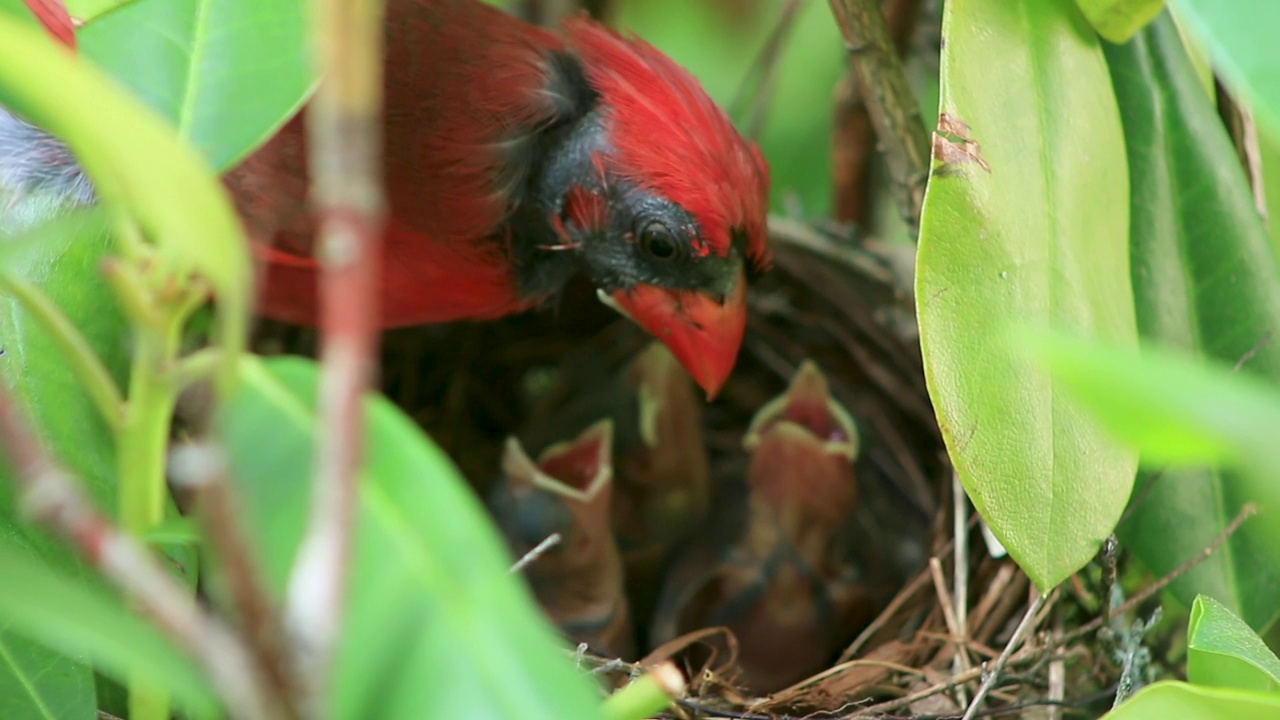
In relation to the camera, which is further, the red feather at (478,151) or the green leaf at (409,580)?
the red feather at (478,151)

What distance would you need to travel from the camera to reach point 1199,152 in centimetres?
123

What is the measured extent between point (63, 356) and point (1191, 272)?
102 centimetres

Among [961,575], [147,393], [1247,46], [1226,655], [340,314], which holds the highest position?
[1247,46]

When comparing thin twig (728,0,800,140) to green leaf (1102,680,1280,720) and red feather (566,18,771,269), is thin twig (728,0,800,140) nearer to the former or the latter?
red feather (566,18,771,269)

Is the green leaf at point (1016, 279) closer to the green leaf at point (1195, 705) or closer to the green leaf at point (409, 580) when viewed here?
the green leaf at point (1195, 705)

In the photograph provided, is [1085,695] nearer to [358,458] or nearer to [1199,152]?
[1199,152]

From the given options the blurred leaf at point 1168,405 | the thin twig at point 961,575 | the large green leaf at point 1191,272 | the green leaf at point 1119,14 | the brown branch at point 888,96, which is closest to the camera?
the blurred leaf at point 1168,405

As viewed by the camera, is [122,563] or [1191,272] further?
[1191,272]

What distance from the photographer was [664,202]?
1506 mm

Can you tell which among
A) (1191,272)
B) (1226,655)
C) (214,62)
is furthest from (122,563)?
(1191,272)

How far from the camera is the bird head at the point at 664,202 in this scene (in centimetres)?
149

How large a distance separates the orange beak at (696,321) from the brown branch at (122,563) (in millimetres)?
1198

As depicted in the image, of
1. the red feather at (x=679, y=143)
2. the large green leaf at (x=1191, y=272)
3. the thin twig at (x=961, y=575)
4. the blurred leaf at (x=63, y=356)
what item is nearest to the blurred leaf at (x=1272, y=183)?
the large green leaf at (x=1191, y=272)

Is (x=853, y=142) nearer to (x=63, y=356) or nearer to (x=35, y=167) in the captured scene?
(x=35, y=167)
